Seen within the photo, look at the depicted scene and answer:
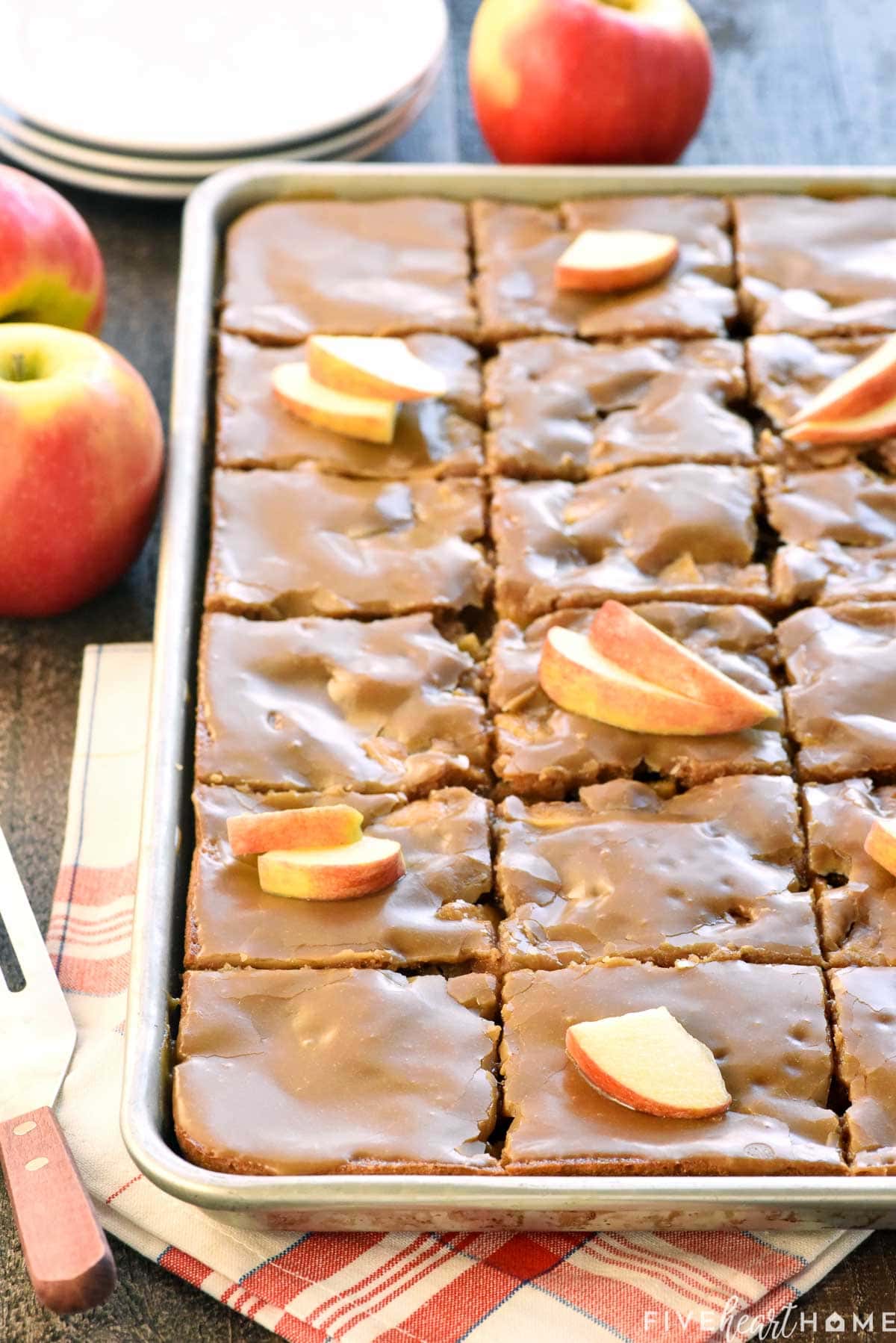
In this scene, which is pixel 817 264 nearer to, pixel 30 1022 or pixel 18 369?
pixel 18 369

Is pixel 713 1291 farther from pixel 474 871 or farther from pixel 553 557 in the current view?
pixel 553 557

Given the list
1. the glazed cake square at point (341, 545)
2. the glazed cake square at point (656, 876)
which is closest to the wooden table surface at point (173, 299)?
Answer: the glazed cake square at point (341, 545)

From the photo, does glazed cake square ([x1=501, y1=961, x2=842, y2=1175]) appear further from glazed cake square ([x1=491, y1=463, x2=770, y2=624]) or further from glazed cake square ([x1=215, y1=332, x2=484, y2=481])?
glazed cake square ([x1=215, y1=332, x2=484, y2=481])

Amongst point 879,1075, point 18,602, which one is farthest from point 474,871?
point 18,602

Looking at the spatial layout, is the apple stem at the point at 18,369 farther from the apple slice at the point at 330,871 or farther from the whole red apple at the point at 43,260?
the apple slice at the point at 330,871

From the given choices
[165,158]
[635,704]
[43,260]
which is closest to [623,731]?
[635,704]

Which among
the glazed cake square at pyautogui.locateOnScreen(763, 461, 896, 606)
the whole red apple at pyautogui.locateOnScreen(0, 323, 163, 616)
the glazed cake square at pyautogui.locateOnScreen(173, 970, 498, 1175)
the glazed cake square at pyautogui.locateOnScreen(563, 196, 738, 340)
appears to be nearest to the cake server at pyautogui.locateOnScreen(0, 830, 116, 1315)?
the glazed cake square at pyautogui.locateOnScreen(173, 970, 498, 1175)
